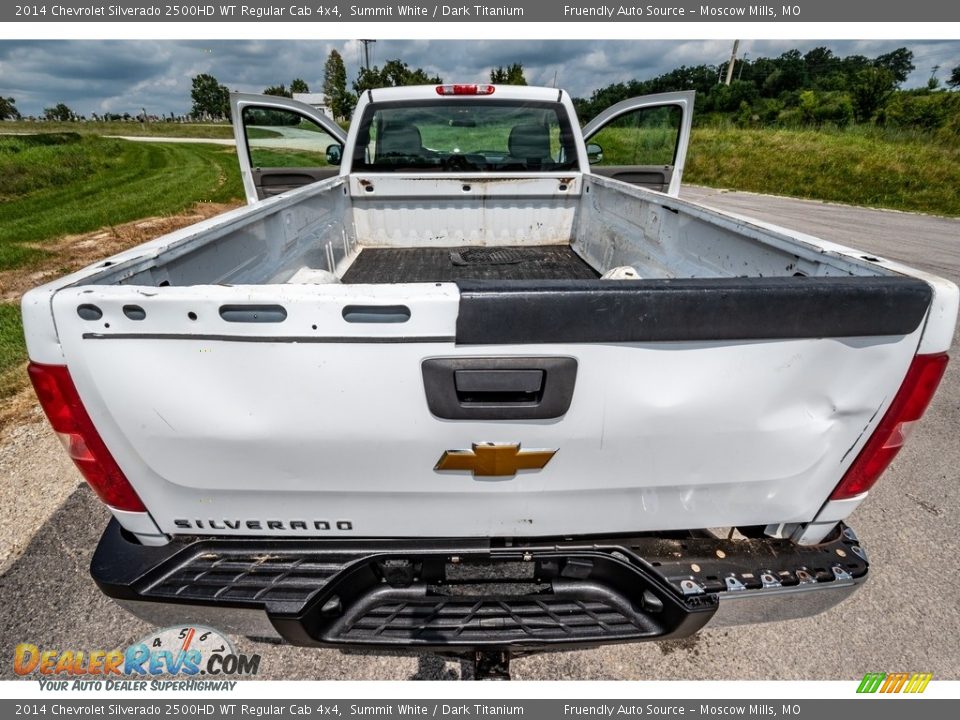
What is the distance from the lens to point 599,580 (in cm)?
167

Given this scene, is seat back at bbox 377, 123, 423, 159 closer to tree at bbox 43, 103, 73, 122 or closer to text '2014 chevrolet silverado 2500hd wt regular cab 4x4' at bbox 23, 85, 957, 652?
text '2014 chevrolet silverado 2500hd wt regular cab 4x4' at bbox 23, 85, 957, 652

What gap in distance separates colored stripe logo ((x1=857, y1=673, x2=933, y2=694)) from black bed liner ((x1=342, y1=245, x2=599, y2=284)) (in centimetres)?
268

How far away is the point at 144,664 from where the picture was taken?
216 cm

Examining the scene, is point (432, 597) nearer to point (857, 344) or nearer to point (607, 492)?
point (607, 492)

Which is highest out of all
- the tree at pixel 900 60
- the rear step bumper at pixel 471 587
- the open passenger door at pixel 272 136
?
the tree at pixel 900 60

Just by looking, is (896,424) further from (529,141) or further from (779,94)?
(779,94)

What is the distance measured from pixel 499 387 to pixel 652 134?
4.92 m

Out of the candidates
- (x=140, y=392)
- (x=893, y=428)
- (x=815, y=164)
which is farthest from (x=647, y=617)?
(x=815, y=164)

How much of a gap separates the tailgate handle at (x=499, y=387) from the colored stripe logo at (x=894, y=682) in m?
1.94

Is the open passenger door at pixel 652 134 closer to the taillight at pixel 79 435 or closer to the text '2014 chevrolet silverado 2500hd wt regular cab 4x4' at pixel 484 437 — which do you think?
the text '2014 chevrolet silverado 2500hd wt regular cab 4x4' at pixel 484 437

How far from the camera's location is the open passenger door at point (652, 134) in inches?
180

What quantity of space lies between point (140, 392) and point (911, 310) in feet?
6.49

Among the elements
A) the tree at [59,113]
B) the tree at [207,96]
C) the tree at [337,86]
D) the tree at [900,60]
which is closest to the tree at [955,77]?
the tree at [900,60]

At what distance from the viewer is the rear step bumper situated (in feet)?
5.02
